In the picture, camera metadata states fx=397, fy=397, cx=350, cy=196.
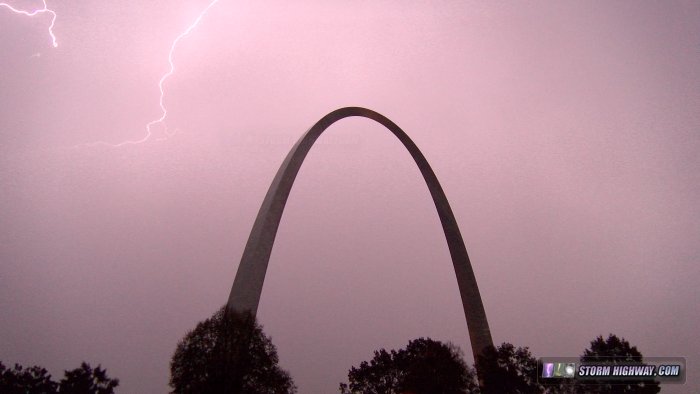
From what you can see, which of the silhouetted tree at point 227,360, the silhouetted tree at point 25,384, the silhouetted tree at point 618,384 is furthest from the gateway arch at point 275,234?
the silhouetted tree at point 25,384

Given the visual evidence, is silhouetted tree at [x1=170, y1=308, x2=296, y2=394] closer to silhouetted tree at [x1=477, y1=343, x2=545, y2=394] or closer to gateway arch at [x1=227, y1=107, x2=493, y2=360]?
gateway arch at [x1=227, y1=107, x2=493, y2=360]

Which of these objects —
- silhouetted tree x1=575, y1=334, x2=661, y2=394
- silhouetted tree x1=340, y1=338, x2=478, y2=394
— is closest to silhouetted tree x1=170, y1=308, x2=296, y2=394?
silhouetted tree x1=340, y1=338, x2=478, y2=394

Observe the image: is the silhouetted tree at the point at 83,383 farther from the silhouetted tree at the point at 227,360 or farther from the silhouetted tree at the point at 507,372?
the silhouetted tree at the point at 507,372

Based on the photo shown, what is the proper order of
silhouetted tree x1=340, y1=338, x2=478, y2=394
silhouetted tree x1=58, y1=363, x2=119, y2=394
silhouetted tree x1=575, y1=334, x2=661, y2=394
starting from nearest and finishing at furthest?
silhouetted tree x1=58, y1=363, x2=119, y2=394, silhouetted tree x1=575, y1=334, x2=661, y2=394, silhouetted tree x1=340, y1=338, x2=478, y2=394

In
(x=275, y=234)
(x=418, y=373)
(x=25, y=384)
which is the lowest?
(x=25, y=384)

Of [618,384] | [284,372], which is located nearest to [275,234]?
[284,372]

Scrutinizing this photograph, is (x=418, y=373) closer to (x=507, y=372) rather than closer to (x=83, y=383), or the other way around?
(x=507, y=372)
